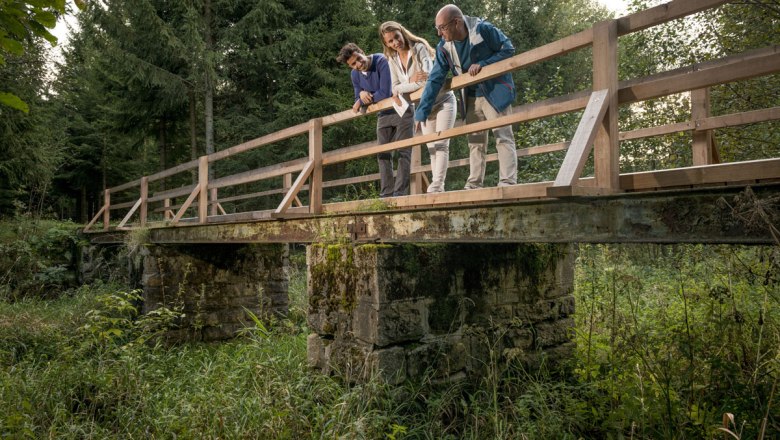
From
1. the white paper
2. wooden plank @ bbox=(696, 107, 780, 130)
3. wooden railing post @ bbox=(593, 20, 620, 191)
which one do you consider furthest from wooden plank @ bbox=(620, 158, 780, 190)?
the white paper

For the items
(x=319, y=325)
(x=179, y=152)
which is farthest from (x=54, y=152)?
(x=319, y=325)

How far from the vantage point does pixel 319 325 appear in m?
4.75

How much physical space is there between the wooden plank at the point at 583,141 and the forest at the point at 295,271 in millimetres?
819

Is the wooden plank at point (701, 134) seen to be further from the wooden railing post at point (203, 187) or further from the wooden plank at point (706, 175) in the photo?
the wooden railing post at point (203, 187)

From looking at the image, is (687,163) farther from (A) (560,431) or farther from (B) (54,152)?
(B) (54,152)

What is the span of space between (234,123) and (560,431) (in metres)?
15.2

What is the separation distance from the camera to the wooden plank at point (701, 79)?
2.37m

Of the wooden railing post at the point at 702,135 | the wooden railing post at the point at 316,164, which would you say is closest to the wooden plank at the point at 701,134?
the wooden railing post at the point at 702,135

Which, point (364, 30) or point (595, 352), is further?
point (364, 30)

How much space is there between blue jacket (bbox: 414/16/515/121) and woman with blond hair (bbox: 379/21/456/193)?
246 millimetres

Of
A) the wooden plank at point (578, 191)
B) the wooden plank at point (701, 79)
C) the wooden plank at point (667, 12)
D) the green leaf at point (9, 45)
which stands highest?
the wooden plank at point (667, 12)

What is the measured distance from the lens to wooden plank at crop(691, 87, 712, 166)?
3.92 m

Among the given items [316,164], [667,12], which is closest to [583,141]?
[667,12]

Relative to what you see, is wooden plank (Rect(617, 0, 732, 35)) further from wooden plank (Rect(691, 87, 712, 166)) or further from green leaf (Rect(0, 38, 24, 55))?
green leaf (Rect(0, 38, 24, 55))
